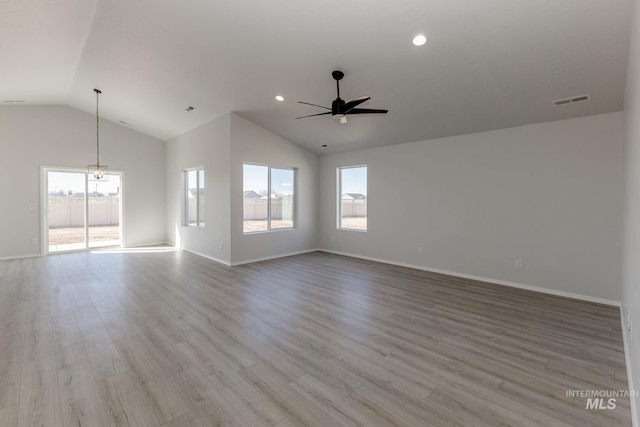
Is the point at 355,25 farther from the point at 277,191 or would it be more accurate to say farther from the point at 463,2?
the point at 277,191

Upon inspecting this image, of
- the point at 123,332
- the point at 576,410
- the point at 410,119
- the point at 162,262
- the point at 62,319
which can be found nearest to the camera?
the point at 576,410

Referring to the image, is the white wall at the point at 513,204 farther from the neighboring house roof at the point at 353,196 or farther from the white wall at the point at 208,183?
the white wall at the point at 208,183

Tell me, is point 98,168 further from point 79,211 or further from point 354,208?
Result: point 354,208

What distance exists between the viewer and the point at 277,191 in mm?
7078

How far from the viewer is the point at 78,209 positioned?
7.56m

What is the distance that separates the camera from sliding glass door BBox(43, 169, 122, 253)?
281 inches

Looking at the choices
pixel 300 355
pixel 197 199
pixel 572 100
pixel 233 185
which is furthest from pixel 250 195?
pixel 572 100

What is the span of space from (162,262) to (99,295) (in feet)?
6.93

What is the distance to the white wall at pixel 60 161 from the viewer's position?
6.45 m

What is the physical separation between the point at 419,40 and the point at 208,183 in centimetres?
520

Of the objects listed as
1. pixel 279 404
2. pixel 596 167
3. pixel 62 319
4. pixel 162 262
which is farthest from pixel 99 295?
pixel 596 167

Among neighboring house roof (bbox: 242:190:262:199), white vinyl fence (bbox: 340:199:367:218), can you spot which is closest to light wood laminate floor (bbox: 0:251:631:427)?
neighboring house roof (bbox: 242:190:262:199)

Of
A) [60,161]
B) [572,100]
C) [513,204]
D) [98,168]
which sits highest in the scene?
[572,100]

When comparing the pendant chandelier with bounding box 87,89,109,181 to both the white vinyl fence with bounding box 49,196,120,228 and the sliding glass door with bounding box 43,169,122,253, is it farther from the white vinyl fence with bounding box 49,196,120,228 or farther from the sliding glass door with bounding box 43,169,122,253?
the white vinyl fence with bounding box 49,196,120,228
